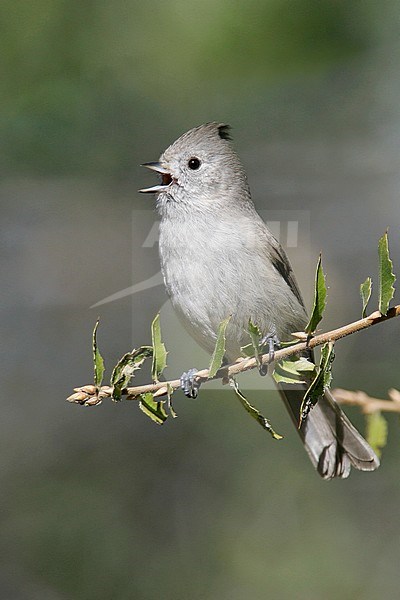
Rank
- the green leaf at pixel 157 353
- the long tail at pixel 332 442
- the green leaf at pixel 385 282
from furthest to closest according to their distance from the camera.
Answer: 1. the long tail at pixel 332 442
2. the green leaf at pixel 157 353
3. the green leaf at pixel 385 282

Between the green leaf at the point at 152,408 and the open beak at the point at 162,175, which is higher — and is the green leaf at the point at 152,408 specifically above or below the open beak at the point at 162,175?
below

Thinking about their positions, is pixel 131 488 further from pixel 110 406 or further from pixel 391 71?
pixel 391 71

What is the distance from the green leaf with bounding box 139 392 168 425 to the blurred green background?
1.38 metres

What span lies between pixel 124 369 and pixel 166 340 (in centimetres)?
150

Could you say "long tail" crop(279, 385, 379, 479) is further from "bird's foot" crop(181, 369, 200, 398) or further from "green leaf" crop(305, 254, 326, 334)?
"green leaf" crop(305, 254, 326, 334)

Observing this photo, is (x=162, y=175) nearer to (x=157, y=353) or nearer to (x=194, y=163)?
(x=194, y=163)

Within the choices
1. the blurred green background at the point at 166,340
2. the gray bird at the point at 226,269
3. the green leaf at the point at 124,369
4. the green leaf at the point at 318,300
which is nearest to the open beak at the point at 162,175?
the gray bird at the point at 226,269

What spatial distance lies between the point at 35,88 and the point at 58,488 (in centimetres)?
170

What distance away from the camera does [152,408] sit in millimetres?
1486

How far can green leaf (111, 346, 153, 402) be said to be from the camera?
141cm

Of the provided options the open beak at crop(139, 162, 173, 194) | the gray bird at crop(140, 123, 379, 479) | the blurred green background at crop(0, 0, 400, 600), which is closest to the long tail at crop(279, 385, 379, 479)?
the gray bird at crop(140, 123, 379, 479)

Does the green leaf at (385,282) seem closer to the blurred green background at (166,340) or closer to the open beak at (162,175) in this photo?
the open beak at (162,175)

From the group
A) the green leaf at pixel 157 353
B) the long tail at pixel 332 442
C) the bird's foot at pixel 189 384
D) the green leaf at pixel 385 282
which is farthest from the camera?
the long tail at pixel 332 442

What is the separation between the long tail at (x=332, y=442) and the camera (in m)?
2.12
